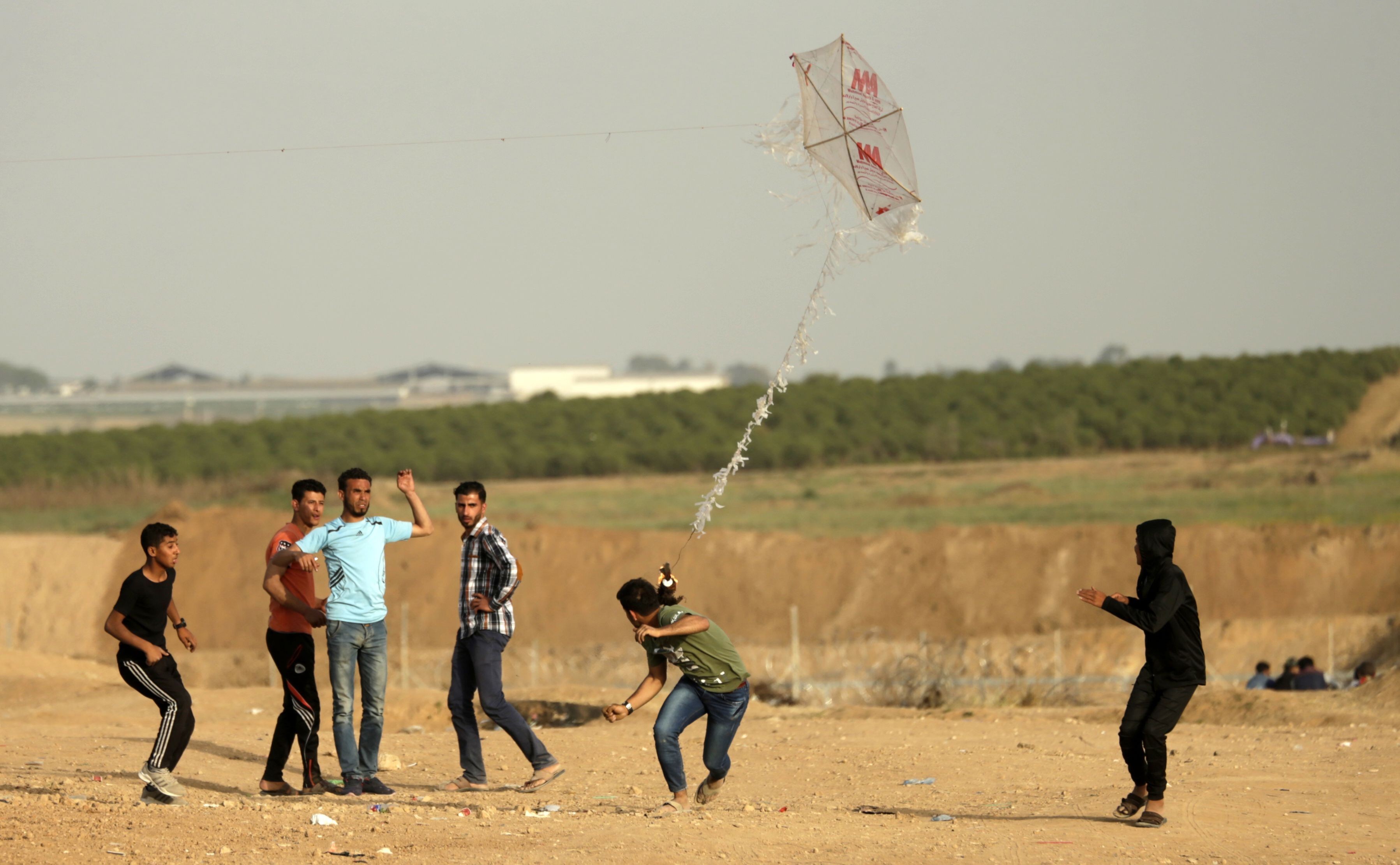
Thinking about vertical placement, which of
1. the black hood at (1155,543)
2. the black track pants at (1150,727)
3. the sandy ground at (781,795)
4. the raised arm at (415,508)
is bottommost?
the sandy ground at (781,795)

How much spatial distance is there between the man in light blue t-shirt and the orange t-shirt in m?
0.10

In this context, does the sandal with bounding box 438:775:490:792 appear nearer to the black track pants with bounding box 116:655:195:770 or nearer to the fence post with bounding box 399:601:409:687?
the black track pants with bounding box 116:655:195:770

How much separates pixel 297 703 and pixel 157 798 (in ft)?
3.04

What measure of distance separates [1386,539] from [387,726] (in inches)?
964

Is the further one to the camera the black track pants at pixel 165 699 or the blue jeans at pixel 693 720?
the black track pants at pixel 165 699

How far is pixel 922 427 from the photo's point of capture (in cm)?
5769

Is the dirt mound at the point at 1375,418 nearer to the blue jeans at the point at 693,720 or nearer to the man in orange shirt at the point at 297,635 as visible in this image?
the blue jeans at the point at 693,720

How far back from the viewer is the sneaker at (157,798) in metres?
8.02

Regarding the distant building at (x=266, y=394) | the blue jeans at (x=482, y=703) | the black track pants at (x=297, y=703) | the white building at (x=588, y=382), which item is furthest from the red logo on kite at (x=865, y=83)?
the white building at (x=588, y=382)

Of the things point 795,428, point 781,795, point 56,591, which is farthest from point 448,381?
point 781,795

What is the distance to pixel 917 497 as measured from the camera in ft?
144

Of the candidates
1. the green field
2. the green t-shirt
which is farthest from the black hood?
the green field

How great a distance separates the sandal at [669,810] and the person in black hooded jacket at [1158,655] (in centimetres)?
247

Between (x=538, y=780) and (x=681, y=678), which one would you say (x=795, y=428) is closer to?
(x=538, y=780)
